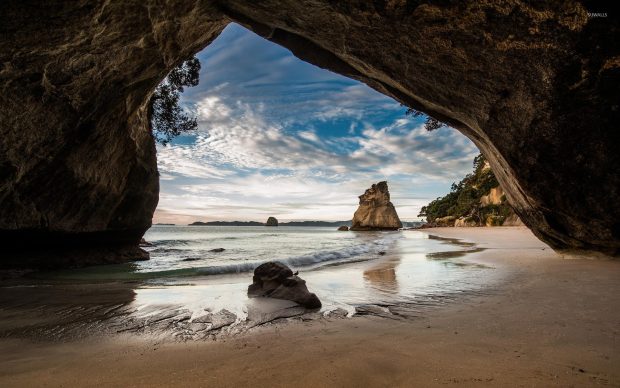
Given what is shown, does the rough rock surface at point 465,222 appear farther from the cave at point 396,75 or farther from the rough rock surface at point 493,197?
the cave at point 396,75

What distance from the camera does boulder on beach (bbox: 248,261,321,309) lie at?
16.5 feet

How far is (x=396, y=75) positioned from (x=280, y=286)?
465 centimetres

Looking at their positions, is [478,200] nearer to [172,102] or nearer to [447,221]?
[447,221]

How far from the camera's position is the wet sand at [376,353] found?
7.80 ft

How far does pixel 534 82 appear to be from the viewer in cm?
520

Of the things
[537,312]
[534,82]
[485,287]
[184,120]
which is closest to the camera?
[537,312]

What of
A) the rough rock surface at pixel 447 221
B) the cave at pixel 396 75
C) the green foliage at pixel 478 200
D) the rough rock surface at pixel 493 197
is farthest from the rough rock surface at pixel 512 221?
the cave at pixel 396 75

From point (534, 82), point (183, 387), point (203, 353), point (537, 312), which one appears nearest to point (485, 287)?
point (537, 312)

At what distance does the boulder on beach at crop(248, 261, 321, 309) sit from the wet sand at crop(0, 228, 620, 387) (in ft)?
2.40

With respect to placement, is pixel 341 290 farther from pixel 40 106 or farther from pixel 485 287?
pixel 40 106

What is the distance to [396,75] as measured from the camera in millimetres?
6457

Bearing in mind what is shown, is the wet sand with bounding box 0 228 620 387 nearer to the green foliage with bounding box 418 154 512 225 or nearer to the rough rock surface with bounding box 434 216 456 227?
the green foliage with bounding box 418 154 512 225

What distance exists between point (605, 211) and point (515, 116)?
109 inches

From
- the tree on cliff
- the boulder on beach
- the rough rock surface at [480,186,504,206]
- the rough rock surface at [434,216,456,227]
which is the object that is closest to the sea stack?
the rough rock surface at [434,216,456,227]
